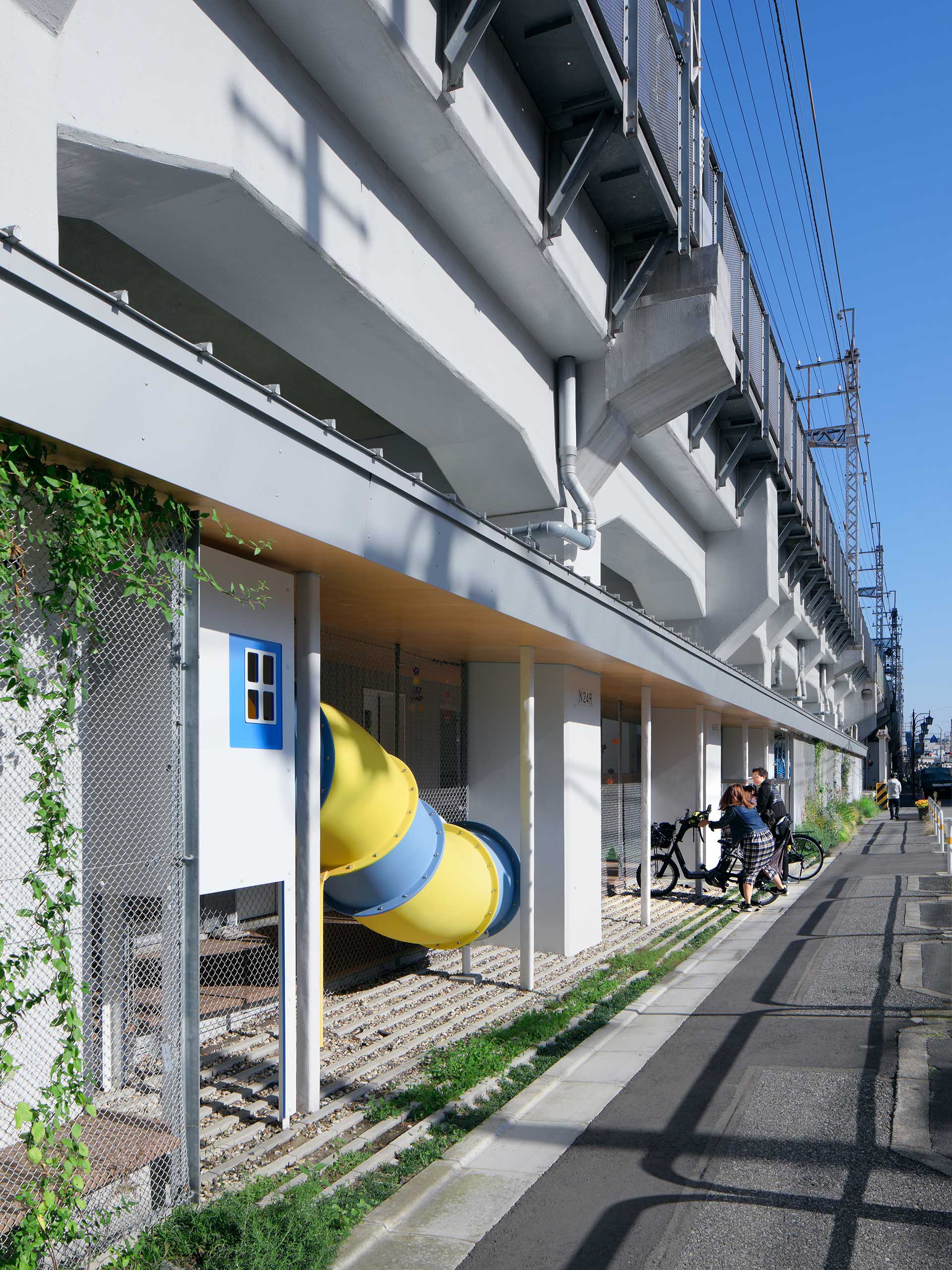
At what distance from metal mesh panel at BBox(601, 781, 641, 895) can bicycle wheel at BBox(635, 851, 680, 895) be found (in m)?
0.57

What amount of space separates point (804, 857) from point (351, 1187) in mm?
14734

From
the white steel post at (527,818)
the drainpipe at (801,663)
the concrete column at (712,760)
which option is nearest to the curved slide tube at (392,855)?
the white steel post at (527,818)

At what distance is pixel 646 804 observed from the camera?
1212cm

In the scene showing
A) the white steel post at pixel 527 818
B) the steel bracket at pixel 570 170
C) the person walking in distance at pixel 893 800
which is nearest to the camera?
the white steel post at pixel 527 818

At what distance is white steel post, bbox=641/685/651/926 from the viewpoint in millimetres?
11875

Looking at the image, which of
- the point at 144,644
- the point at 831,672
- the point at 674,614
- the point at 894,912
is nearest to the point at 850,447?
the point at 831,672

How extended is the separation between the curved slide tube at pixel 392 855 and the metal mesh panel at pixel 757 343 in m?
12.0

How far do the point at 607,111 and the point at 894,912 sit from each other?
9.94 meters

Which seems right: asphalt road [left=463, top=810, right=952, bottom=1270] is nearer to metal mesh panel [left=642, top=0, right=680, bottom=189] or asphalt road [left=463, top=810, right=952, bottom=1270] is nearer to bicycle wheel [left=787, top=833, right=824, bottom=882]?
metal mesh panel [left=642, top=0, right=680, bottom=189]

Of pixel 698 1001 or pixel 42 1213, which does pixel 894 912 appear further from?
pixel 42 1213

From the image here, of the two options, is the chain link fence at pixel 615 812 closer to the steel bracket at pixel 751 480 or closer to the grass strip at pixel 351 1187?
the steel bracket at pixel 751 480

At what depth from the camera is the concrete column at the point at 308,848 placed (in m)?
5.57

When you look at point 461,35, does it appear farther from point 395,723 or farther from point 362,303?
point 395,723

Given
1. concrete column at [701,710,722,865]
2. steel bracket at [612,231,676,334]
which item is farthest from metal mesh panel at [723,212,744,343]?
concrete column at [701,710,722,865]
